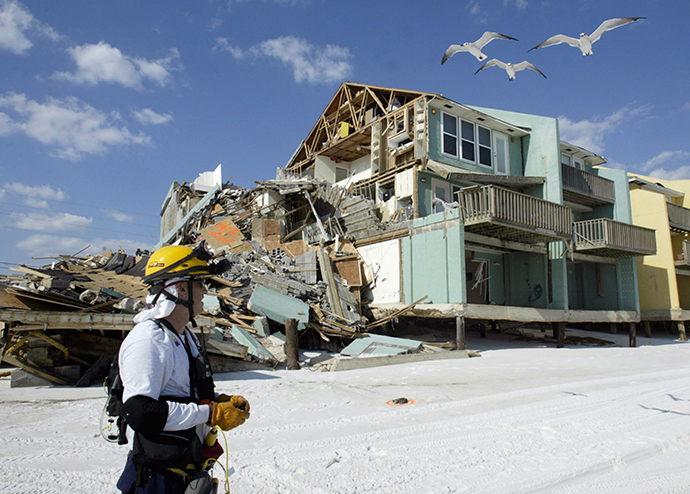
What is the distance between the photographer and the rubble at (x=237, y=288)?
7965mm

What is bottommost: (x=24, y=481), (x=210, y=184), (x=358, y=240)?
(x=24, y=481)

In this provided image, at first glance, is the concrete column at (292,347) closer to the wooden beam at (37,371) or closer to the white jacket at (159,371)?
the wooden beam at (37,371)

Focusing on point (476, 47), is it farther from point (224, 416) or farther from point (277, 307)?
point (224, 416)

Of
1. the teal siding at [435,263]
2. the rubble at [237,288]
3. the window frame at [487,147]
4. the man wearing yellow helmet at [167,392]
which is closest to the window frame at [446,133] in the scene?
the window frame at [487,147]

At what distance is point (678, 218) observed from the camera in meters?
23.8

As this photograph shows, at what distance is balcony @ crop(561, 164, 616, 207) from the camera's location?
20.7 metres

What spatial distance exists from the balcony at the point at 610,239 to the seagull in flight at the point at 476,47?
30.4 feet

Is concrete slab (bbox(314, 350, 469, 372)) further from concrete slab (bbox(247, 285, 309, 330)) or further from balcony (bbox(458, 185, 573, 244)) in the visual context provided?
balcony (bbox(458, 185, 573, 244))

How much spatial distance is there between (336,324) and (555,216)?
9.08 m

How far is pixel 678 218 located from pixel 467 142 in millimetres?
13013

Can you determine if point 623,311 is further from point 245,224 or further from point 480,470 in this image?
point 480,470

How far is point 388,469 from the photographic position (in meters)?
4.04

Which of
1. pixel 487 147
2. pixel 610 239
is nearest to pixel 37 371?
pixel 487 147

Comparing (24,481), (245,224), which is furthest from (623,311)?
(24,481)
